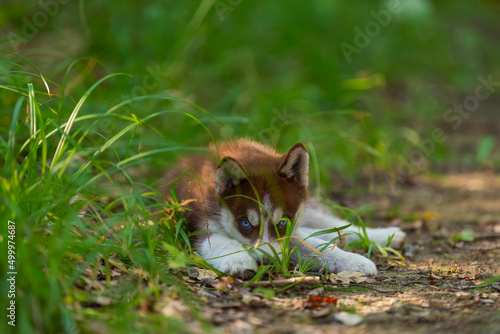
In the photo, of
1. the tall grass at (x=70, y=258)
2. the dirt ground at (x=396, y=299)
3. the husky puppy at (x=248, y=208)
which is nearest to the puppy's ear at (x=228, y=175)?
the husky puppy at (x=248, y=208)

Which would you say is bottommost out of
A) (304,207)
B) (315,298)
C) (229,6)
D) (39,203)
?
(315,298)

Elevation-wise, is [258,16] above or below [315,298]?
above

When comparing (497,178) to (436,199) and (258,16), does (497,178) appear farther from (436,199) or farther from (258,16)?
(258,16)

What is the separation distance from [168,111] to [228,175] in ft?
1.88

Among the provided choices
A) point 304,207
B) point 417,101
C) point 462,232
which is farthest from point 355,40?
point 304,207

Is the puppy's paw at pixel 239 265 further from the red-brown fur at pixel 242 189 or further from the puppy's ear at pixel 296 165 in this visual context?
the puppy's ear at pixel 296 165

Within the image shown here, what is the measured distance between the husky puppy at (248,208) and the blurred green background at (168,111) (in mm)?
203

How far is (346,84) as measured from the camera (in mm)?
7336

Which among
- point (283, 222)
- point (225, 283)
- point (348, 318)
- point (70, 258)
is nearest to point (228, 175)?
point (283, 222)

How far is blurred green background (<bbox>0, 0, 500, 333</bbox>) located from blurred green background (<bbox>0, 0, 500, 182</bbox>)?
0.03 meters

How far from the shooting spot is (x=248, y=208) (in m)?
3.20

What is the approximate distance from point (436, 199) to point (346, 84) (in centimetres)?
234

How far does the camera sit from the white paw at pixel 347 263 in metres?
3.20

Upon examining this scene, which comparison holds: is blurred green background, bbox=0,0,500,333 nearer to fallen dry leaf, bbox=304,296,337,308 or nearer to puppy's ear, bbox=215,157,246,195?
puppy's ear, bbox=215,157,246,195
